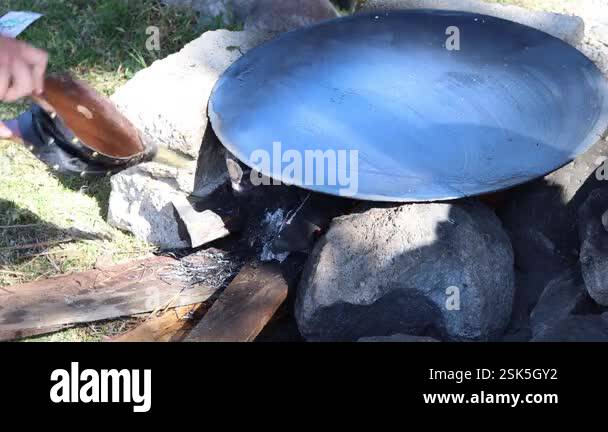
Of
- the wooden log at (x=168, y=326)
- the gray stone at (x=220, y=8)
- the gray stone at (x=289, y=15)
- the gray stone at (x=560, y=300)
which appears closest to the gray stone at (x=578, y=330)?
the gray stone at (x=560, y=300)

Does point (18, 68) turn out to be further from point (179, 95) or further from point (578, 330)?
point (578, 330)

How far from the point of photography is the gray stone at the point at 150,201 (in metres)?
2.78

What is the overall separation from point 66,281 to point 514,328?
1.35 meters

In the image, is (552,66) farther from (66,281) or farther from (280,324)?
(66,281)

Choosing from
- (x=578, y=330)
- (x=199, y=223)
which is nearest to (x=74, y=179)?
(x=199, y=223)

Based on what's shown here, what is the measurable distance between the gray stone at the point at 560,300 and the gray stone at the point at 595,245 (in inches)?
2.5

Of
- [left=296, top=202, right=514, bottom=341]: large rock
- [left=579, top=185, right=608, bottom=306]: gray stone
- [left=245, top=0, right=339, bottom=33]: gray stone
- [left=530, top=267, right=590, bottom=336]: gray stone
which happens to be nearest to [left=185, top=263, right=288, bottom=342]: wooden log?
[left=296, top=202, right=514, bottom=341]: large rock

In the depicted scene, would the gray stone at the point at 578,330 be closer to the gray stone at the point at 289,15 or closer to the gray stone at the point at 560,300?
the gray stone at the point at 560,300

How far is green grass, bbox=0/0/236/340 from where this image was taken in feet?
9.61

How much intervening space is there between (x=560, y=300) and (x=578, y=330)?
0.25 m

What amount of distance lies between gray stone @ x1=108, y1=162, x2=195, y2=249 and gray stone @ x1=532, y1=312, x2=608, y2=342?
1.22m

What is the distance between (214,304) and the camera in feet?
7.95

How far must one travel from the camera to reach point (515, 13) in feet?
10.4

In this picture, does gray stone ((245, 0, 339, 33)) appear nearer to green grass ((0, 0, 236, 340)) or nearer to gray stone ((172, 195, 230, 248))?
green grass ((0, 0, 236, 340))
